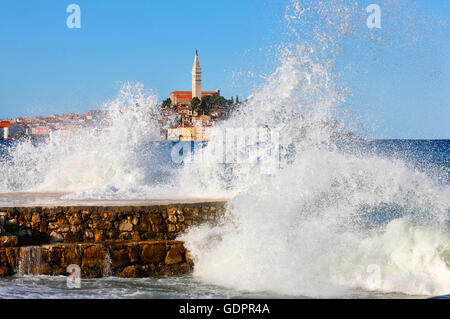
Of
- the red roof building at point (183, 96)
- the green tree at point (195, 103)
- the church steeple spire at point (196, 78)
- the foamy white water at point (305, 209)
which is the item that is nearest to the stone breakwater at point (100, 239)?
the foamy white water at point (305, 209)

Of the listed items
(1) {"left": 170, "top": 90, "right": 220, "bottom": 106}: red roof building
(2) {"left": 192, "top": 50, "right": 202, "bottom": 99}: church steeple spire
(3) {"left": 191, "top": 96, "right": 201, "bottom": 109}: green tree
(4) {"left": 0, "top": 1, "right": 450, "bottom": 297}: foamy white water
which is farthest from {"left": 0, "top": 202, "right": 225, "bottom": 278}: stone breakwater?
(2) {"left": 192, "top": 50, "right": 202, "bottom": 99}: church steeple spire

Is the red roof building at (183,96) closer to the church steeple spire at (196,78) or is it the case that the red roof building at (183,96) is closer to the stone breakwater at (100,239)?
the church steeple spire at (196,78)

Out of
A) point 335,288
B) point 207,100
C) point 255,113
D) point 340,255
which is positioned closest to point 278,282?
point 335,288

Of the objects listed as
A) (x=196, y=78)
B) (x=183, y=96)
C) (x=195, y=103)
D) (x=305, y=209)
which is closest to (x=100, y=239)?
(x=305, y=209)

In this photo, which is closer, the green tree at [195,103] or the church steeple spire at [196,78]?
the green tree at [195,103]

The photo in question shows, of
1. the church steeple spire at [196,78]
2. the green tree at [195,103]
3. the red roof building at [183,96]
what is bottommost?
the green tree at [195,103]

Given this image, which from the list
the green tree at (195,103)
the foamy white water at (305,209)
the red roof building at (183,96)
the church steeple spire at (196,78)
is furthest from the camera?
the church steeple spire at (196,78)

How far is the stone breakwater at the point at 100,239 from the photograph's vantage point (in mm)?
8875

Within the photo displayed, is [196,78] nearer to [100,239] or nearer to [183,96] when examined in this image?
[183,96]

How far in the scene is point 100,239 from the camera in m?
9.49

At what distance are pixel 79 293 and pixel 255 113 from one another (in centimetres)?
678

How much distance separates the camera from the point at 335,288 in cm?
830

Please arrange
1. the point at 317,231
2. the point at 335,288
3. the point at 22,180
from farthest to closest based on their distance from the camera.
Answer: the point at 22,180, the point at 317,231, the point at 335,288

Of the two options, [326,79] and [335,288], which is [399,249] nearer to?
[335,288]
